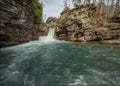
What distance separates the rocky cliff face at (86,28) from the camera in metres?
28.8

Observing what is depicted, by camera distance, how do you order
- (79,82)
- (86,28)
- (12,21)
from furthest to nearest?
(86,28) < (12,21) < (79,82)

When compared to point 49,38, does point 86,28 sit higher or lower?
higher

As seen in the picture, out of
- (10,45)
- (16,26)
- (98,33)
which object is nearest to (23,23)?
(16,26)

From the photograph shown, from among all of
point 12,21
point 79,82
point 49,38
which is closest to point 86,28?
point 49,38

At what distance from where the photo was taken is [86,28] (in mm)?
32438

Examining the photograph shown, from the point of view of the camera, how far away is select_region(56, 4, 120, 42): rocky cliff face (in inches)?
1136

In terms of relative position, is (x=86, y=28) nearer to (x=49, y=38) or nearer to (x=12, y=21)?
(x=49, y=38)

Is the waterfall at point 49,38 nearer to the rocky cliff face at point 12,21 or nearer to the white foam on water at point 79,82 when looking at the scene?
the rocky cliff face at point 12,21

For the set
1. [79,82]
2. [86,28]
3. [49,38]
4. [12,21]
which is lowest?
[79,82]

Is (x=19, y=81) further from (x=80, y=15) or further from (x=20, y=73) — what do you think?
(x=80, y=15)

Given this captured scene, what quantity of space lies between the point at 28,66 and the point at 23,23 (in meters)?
14.7

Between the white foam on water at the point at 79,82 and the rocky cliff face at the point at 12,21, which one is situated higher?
the rocky cliff face at the point at 12,21

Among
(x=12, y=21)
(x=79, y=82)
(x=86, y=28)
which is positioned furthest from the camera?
(x=86, y=28)

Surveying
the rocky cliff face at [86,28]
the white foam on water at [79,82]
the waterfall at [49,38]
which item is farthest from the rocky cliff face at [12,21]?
the rocky cliff face at [86,28]
